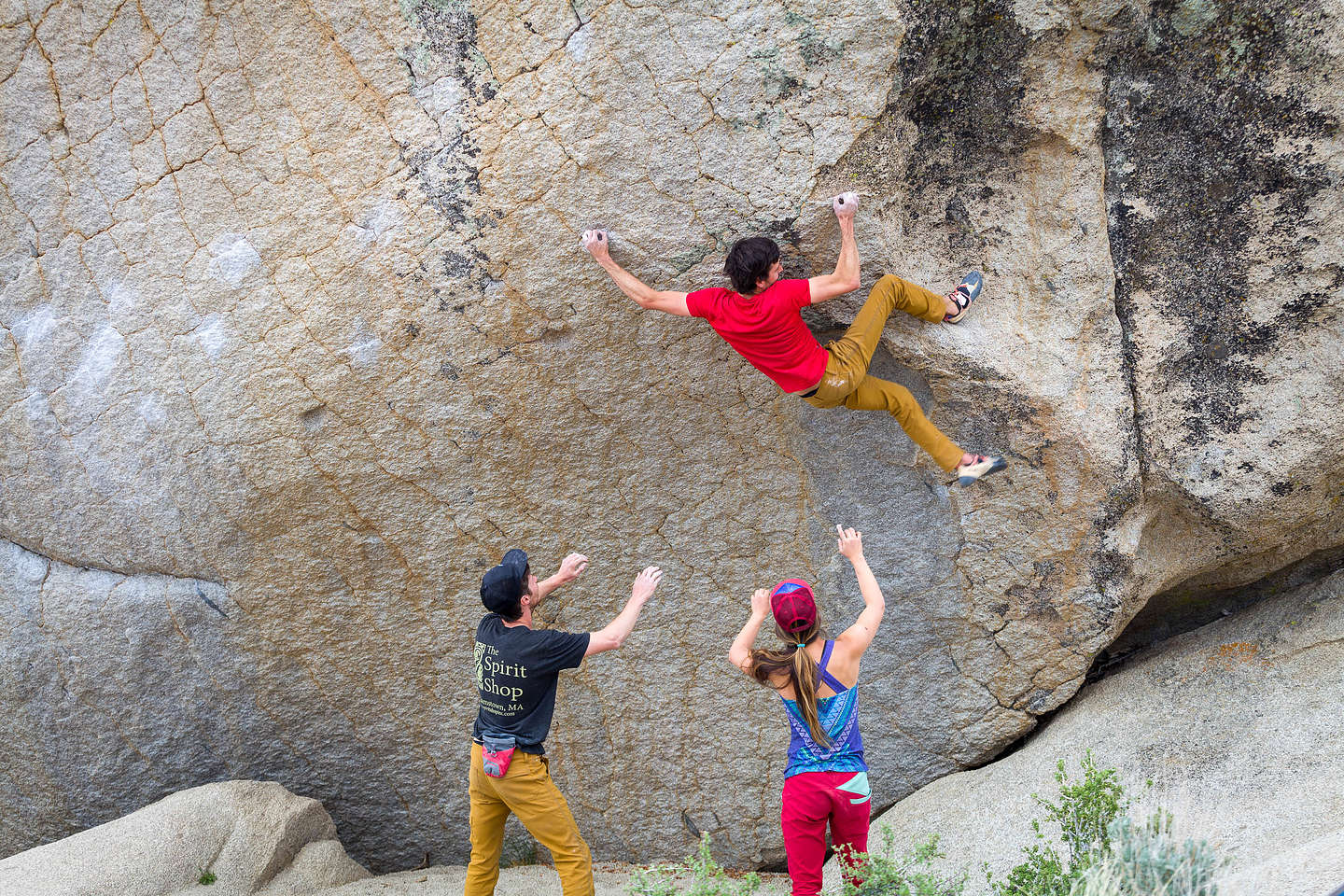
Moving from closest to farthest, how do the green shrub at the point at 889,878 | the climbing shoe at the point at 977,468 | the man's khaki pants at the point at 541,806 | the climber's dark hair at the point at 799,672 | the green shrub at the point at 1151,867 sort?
the green shrub at the point at 1151,867 < the green shrub at the point at 889,878 < the climber's dark hair at the point at 799,672 < the man's khaki pants at the point at 541,806 < the climbing shoe at the point at 977,468

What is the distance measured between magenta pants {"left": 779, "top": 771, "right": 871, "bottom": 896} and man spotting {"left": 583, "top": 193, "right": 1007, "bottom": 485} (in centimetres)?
101

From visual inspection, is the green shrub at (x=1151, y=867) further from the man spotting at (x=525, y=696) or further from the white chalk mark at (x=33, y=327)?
the white chalk mark at (x=33, y=327)

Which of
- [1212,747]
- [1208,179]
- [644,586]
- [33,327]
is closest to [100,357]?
[33,327]

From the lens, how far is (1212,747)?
129 inches

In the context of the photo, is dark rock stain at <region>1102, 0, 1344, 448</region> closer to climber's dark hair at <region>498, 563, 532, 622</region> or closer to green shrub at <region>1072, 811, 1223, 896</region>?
green shrub at <region>1072, 811, 1223, 896</region>

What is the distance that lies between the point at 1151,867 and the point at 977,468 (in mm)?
1217

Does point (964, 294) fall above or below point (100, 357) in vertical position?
below

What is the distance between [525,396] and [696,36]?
1.23m

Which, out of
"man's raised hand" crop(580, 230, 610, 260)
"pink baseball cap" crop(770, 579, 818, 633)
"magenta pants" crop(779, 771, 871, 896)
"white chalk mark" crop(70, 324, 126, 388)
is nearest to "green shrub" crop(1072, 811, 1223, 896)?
"magenta pants" crop(779, 771, 871, 896)

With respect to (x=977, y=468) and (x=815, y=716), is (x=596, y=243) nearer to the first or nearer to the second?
(x=977, y=468)

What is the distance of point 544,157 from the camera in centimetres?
313

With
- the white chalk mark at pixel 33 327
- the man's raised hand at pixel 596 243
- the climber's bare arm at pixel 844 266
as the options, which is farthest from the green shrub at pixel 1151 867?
the white chalk mark at pixel 33 327

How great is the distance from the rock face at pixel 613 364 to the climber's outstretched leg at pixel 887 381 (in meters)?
0.12

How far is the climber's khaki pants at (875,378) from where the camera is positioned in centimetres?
307
